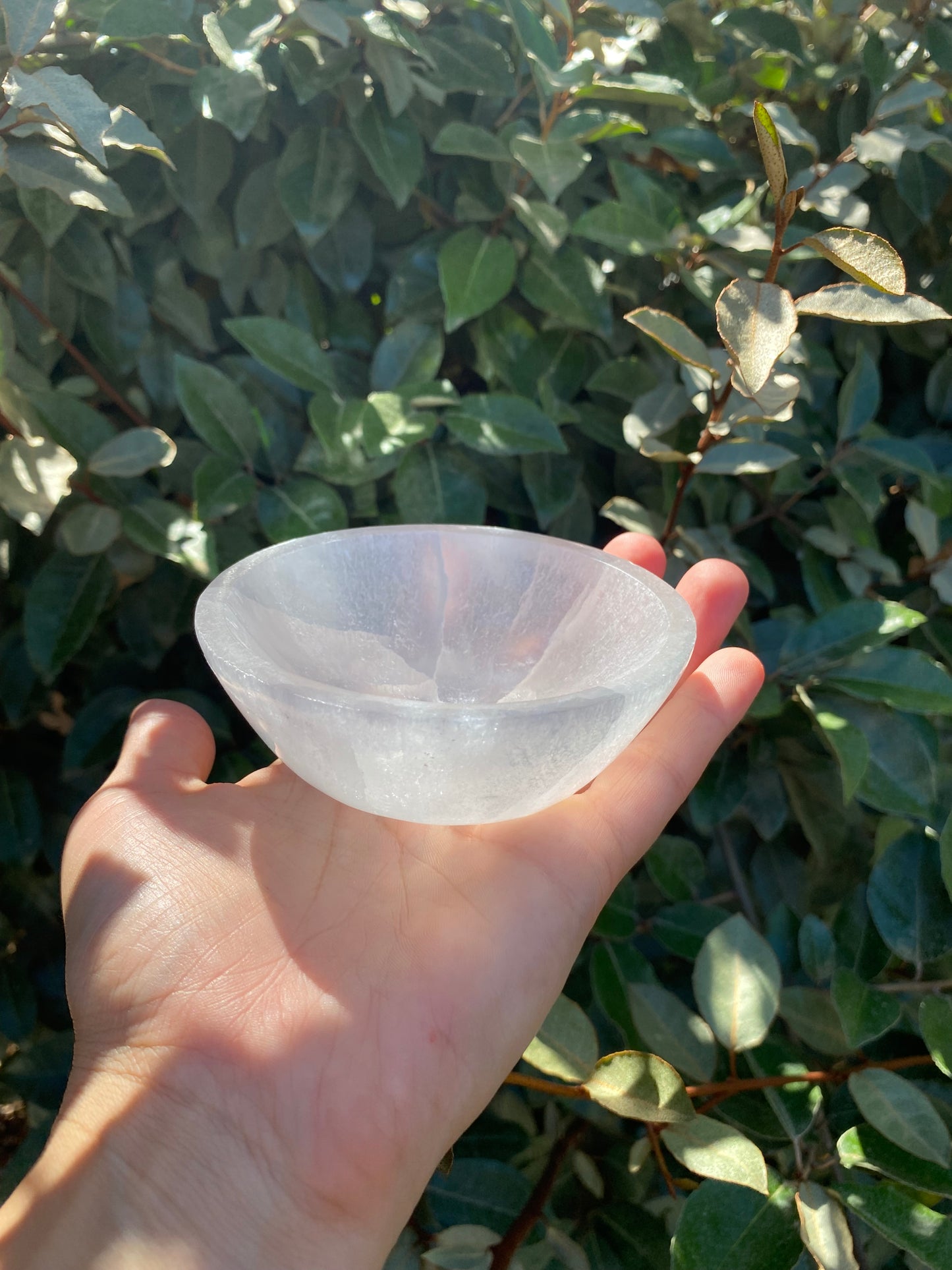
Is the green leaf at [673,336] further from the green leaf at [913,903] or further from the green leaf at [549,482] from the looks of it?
the green leaf at [913,903]

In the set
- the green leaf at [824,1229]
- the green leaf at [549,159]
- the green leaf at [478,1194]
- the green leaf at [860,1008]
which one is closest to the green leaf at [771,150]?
the green leaf at [549,159]

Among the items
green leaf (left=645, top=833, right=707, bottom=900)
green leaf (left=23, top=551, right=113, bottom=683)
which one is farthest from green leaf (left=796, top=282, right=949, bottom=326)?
green leaf (left=23, top=551, right=113, bottom=683)

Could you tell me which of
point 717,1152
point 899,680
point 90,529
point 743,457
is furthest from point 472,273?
point 717,1152

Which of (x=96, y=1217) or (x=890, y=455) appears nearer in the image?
(x=96, y=1217)

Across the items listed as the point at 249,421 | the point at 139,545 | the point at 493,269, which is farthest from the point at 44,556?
the point at 493,269

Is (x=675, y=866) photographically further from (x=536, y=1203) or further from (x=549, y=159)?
(x=549, y=159)

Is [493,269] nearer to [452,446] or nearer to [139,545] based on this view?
[452,446]

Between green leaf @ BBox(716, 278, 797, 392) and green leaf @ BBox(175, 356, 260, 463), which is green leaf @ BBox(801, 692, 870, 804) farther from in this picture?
green leaf @ BBox(175, 356, 260, 463)

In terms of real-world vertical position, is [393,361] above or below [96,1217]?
above
